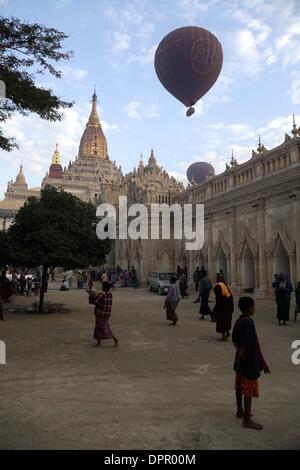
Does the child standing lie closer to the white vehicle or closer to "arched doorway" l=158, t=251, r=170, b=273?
the white vehicle

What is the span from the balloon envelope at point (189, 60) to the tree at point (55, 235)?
331 inches

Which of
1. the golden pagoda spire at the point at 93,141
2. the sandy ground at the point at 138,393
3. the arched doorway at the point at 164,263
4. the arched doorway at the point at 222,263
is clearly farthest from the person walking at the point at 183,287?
the golden pagoda spire at the point at 93,141

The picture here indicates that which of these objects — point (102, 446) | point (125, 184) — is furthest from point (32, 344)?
point (125, 184)

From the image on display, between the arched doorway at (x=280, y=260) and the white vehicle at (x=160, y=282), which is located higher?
the arched doorway at (x=280, y=260)

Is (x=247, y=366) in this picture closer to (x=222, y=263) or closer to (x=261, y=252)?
(x=261, y=252)

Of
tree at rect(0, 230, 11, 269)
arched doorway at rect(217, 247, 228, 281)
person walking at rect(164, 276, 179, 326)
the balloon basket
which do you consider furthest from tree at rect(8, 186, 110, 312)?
arched doorway at rect(217, 247, 228, 281)

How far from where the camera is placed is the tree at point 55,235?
1472cm

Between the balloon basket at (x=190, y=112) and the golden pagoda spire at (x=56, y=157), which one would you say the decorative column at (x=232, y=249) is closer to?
the balloon basket at (x=190, y=112)

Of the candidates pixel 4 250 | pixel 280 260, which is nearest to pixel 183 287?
pixel 280 260

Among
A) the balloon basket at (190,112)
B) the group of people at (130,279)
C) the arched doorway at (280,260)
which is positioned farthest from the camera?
the group of people at (130,279)

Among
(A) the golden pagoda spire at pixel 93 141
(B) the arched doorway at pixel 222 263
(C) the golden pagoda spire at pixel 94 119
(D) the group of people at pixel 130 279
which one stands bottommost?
(D) the group of people at pixel 130 279

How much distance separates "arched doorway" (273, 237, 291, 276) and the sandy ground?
9.36m
